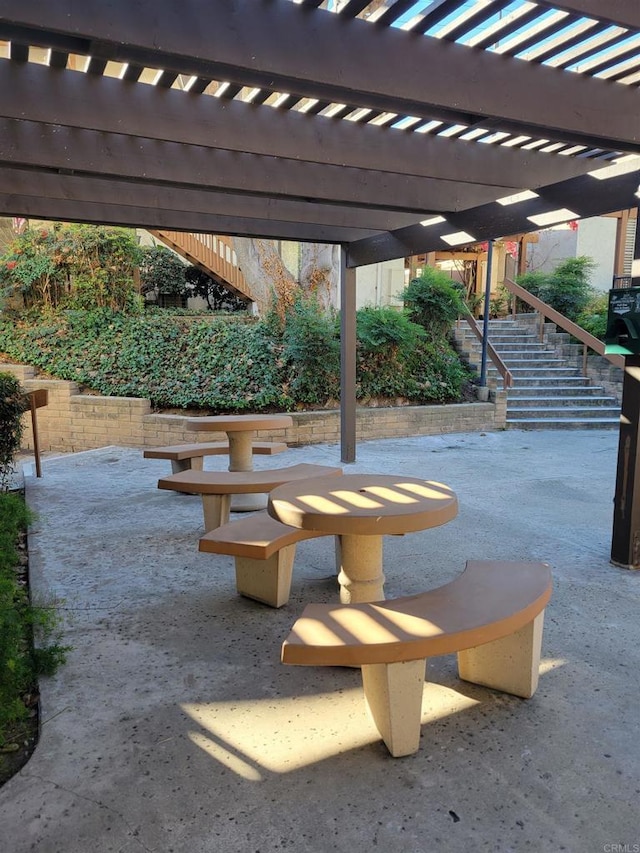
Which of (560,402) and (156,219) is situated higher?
(156,219)

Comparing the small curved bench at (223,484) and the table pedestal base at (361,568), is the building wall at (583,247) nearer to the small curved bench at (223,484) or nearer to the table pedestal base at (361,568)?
the small curved bench at (223,484)

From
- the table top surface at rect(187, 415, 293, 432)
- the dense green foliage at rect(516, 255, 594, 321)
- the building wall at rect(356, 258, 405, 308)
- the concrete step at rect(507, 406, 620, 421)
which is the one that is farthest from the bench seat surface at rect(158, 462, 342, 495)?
the building wall at rect(356, 258, 405, 308)

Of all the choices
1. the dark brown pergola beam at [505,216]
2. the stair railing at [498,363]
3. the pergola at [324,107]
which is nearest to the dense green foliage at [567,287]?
the stair railing at [498,363]

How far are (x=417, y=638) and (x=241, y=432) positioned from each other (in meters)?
3.86

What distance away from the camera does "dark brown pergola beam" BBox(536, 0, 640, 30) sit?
93.6 inches

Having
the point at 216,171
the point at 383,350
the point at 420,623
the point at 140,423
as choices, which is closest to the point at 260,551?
the point at 420,623

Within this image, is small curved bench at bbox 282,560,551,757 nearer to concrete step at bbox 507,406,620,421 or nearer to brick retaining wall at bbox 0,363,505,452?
brick retaining wall at bbox 0,363,505,452

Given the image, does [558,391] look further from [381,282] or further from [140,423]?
[140,423]

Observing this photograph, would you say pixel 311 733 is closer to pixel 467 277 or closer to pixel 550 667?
pixel 550 667

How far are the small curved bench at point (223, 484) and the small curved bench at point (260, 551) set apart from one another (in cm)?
78

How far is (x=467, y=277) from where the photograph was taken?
55.9 ft

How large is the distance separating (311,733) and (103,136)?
407 cm

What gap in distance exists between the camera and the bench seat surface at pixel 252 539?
121 inches

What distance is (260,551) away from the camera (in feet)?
9.95
